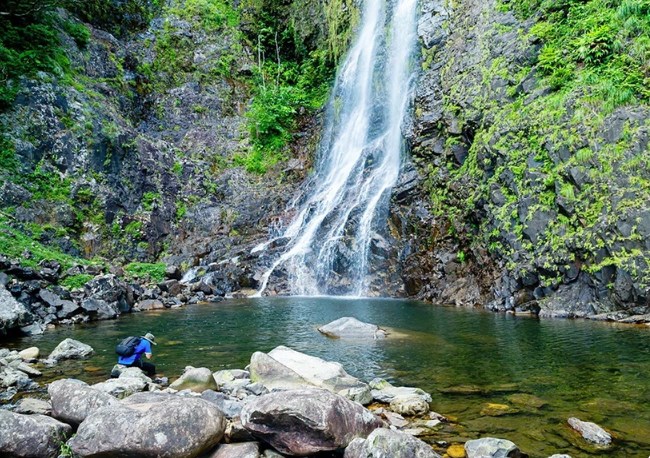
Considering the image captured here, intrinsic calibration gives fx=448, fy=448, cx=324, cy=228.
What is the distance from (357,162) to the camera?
29.2 m

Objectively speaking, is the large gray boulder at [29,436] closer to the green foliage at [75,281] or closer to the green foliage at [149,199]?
the green foliage at [75,281]

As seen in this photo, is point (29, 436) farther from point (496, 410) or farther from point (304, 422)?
point (496, 410)

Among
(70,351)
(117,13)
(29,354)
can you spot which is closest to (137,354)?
(70,351)

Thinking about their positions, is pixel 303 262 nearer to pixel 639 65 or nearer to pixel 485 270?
pixel 485 270

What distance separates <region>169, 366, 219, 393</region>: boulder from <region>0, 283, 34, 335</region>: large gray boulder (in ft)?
24.4

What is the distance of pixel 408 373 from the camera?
8578 mm

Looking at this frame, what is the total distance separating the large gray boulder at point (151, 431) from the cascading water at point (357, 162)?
61.5 ft

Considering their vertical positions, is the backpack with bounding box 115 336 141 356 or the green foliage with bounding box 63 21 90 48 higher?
the green foliage with bounding box 63 21 90 48

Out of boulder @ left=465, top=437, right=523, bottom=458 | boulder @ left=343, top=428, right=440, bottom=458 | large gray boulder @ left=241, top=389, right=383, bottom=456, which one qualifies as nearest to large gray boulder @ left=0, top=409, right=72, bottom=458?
large gray boulder @ left=241, top=389, right=383, bottom=456

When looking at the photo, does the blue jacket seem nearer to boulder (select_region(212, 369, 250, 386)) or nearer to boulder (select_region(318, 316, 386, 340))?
boulder (select_region(212, 369, 250, 386))

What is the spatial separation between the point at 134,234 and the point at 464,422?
24756 mm

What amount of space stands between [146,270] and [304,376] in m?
19.1

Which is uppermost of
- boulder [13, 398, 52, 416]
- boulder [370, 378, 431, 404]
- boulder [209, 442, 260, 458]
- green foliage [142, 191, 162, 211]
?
green foliage [142, 191, 162, 211]

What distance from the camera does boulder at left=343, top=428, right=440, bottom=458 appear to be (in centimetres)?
448
